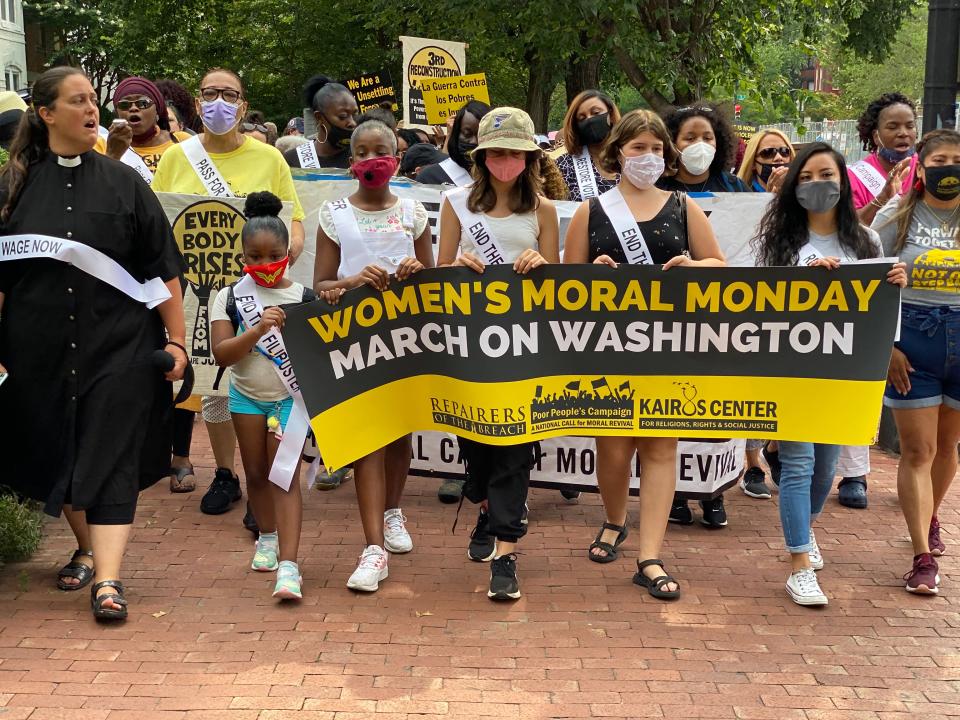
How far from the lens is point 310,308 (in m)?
5.51

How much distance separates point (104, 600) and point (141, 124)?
3.59 meters

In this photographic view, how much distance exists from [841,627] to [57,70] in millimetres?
4126

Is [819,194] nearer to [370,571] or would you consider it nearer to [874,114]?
[874,114]

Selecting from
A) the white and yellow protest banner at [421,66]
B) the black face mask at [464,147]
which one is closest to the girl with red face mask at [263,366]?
the black face mask at [464,147]

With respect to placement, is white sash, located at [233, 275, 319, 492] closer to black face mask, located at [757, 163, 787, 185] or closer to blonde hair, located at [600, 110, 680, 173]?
blonde hair, located at [600, 110, 680, 173]

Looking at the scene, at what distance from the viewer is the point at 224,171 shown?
6.97m

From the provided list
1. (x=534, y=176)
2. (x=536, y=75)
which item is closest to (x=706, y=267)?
(x=534, y=176)

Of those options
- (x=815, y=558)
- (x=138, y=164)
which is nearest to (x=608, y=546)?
(x=815, y=558)

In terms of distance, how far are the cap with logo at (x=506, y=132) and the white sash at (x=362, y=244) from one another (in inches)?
23.6

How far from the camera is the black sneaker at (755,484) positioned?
740cm

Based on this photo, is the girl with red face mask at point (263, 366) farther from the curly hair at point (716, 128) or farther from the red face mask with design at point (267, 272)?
the curly hair at point (716, 128)

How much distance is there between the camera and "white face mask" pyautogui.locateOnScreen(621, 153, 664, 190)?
5.53 m

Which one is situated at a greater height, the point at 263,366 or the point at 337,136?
the point at 337,136

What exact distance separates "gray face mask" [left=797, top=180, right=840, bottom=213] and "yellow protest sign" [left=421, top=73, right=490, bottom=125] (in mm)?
8469
